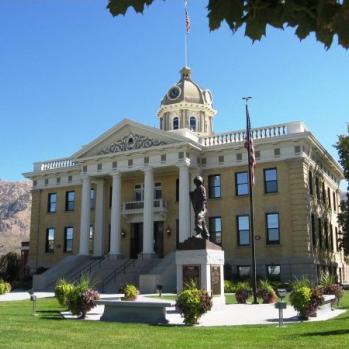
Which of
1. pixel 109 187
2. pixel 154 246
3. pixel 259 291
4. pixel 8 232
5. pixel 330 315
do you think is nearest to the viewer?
Answer: pixel 330 315

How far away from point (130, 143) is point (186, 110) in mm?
9607

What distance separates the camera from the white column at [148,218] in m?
38.8

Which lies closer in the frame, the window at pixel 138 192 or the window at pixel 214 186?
the window at pixel 214 186

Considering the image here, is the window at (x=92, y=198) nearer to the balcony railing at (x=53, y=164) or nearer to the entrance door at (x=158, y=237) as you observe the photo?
the balcony railing at (x=53, y=164)

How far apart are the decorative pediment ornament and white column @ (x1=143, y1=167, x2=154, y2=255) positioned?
7.04ft

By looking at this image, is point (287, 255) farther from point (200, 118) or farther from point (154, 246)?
point (200, 118)

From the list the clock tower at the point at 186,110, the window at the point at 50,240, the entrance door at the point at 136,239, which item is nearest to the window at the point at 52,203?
the window at the point at 50,240

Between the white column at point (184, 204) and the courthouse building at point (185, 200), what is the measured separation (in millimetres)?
76

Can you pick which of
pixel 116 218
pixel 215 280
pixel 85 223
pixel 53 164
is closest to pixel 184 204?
pixel 116 218

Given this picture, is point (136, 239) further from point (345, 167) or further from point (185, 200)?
point (345, 167)

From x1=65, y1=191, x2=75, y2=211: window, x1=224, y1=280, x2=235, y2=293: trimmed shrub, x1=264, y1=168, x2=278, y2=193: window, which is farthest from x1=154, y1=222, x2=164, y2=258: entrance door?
x1=224, y1=280, x2=235, y2=293: trimmed shrub

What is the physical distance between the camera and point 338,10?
9.93 feet

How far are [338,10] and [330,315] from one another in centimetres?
1640

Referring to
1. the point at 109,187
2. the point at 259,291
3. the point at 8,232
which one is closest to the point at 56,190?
the point at 109,187
